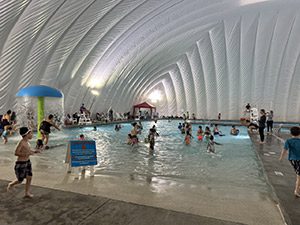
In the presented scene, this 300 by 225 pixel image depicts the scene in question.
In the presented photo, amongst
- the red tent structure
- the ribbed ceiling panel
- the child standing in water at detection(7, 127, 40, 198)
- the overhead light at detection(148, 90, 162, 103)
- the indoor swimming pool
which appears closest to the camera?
the indoor swimming pool

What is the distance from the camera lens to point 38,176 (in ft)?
17.5

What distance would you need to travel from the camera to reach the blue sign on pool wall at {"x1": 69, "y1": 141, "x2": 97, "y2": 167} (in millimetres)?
5359

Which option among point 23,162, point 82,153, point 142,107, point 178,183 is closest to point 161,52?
point 142,107

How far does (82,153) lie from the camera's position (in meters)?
5.52

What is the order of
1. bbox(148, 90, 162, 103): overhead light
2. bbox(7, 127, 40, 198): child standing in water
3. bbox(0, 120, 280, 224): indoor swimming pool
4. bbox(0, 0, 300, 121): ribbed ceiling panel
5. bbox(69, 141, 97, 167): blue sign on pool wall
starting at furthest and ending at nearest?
bbox(148, 90, 162, 103): overhead light
bbox(0, 0, 300, 121): ribbed ceiling panel
bbox(69, 141, 97, 167): blue sign on pool wall
bbox(7, 127, 40, 198): child standing in water
bbox(0, 120, 280, 224): indoor swimming pool

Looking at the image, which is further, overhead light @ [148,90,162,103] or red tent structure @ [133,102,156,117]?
overhead light @ [148,90,162,103]

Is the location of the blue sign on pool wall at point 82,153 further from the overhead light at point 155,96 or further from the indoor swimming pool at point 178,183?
the overhead light at point 155,96

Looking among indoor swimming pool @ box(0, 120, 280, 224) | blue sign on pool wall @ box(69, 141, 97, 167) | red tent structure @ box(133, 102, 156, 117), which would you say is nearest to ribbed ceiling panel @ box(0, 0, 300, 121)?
red tent structure @ box(133, 102, 156, 117)

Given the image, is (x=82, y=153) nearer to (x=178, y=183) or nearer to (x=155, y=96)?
(x=178, y=183)

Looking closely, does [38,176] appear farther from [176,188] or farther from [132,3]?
[132,3]

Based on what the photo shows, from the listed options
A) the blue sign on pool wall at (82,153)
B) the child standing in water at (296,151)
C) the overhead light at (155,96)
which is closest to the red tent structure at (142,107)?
the overhead light at (155,96)

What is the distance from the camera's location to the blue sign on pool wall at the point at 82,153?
A: 17.6 feet

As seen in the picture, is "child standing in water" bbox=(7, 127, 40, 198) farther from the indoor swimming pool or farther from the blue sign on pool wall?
the blue sign on pool wall

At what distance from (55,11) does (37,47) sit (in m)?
3.18
